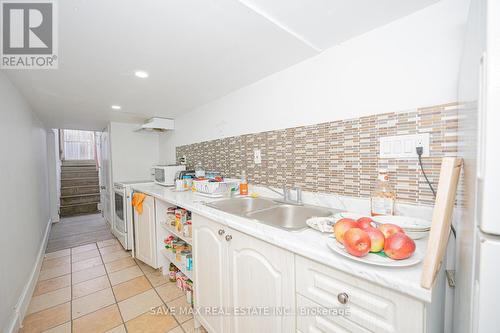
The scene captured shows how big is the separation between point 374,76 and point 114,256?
3.24 meters

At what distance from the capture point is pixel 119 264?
237 cm

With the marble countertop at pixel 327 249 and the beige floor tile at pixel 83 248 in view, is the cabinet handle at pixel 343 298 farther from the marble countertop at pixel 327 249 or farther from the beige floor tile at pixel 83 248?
the beige floor tile at pixel 83 248

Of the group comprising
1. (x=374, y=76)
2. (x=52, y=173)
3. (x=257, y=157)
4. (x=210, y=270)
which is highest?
(x=374, y=76)

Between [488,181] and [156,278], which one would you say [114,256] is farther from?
[488,181]

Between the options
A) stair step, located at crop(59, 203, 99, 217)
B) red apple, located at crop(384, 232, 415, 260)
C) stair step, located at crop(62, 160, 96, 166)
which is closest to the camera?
red apple, located at crop(384, 232, 415, 260)

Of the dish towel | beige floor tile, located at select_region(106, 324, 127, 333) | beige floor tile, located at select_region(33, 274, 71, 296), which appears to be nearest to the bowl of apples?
beige floor tile, located at select_region(106, 324, 127, 333)

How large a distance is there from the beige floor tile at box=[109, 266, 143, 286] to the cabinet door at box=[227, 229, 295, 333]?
5.01ft

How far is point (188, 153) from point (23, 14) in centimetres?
197

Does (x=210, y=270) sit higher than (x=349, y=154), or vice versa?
(x=349, y=154)

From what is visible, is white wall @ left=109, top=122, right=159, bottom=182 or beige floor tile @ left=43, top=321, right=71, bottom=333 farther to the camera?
white wall @ left=109, top=122, right=159, bottom=182

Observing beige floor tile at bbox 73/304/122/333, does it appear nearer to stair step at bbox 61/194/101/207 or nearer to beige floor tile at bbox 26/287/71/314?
beige floor tile at bbox 26/287/71/314

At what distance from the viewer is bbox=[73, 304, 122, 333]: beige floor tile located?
4.70 feet

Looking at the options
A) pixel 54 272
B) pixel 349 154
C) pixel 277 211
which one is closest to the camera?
pixel 349 154

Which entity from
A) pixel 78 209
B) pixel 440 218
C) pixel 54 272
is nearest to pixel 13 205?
pixel 54 272
